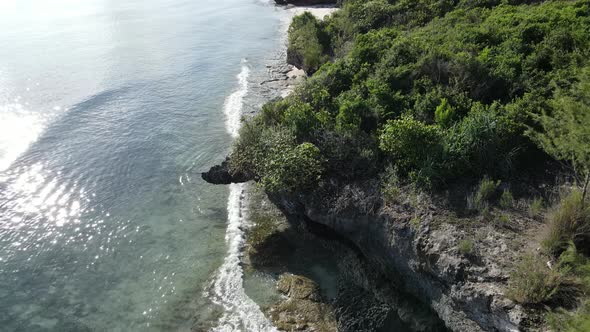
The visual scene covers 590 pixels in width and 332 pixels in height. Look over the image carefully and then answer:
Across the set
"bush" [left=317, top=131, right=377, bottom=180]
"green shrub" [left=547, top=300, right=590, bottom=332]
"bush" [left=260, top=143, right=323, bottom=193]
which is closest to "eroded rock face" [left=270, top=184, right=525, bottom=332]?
"green shrub" [left=547, top=300, right=590, bottom=332]

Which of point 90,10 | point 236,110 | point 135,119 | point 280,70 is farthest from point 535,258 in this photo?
point 90,10

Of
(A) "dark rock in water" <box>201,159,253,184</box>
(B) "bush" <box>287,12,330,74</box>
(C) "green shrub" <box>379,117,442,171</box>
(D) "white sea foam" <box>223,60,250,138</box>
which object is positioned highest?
(B) "bush" <box>287,12,330,74</box>

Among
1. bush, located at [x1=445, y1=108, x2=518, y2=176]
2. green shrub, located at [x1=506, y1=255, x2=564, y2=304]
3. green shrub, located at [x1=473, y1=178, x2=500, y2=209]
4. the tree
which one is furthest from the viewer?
bush, located at [x1=445, y1=108, x2=518, y2=176]

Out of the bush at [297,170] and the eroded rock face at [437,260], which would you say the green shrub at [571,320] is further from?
the bush at [297,170]

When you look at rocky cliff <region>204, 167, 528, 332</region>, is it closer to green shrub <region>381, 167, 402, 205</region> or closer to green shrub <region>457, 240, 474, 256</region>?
green shrub <region>457, 240, 474, 256</region>

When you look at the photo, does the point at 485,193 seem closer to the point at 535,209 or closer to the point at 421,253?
the point at 535,209

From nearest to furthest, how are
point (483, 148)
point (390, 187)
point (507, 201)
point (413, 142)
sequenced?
point (507, 201) → point (483, 148) → point (390, 187) → point (413, 142)

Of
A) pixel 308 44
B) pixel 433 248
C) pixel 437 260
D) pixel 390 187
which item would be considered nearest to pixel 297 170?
pixel 390 187

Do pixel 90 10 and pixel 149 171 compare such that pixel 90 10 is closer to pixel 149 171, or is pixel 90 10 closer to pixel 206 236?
pixel 149 171
